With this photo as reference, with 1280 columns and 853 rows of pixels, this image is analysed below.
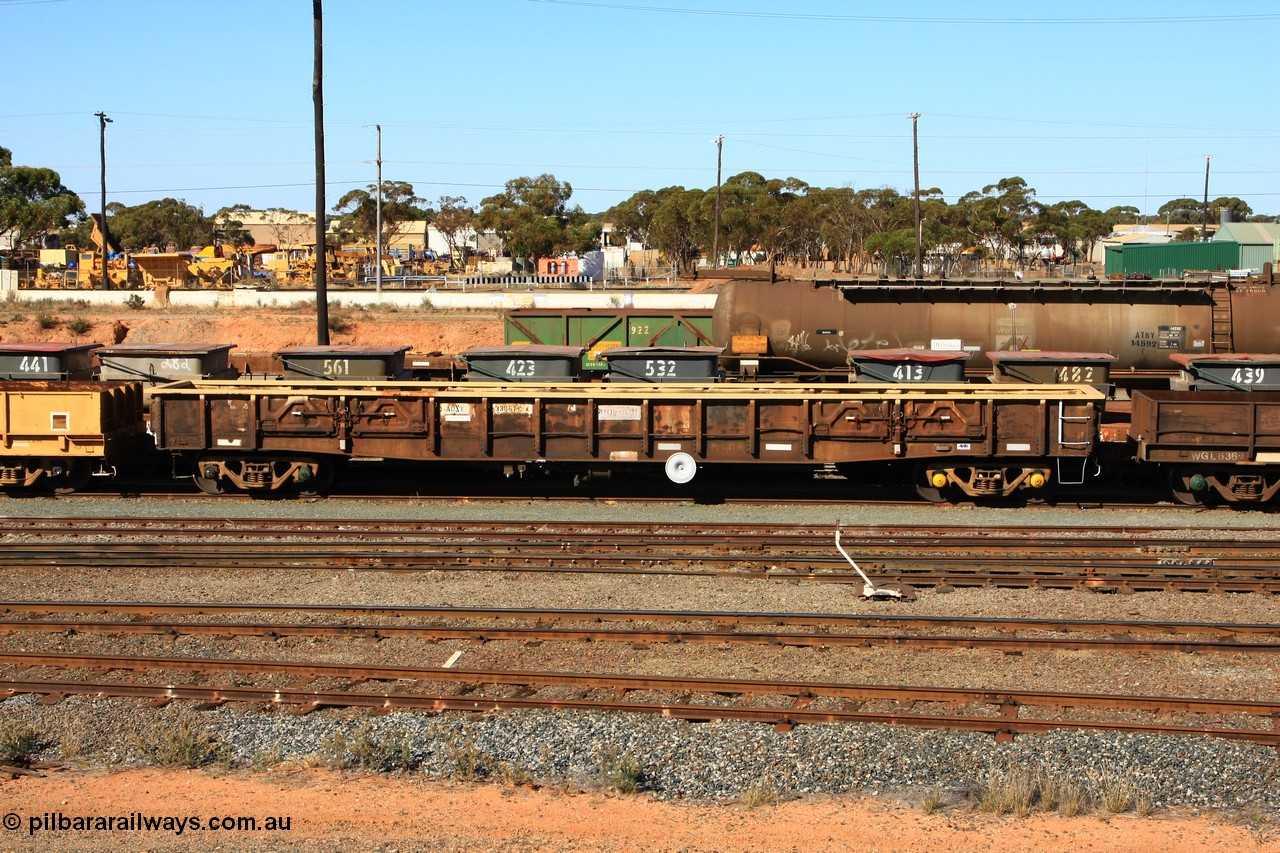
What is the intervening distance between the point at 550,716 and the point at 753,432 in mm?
9256

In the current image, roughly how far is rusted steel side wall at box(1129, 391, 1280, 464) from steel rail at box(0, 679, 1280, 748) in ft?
30.1

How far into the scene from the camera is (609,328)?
27.4 m

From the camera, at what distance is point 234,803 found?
27.3ft

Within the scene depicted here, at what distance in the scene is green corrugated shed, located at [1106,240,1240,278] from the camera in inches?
2547

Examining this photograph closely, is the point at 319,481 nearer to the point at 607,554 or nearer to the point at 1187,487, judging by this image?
the point at 607,554

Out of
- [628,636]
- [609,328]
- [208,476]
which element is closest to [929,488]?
[628,636]

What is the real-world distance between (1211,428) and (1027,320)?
5.96 metres

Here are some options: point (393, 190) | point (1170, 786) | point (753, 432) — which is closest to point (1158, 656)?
point (1170, 786)

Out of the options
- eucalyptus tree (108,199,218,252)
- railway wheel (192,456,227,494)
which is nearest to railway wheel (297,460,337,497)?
railway wheel (192,456,227,494)

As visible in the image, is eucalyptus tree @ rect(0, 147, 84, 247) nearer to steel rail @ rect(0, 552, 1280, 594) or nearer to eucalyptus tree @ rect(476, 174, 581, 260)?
eucalyptus tree @ rect(476, 174, 581, 260)

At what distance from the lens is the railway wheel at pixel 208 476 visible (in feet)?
63.1

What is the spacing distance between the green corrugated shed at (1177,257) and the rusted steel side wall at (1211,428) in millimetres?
49613

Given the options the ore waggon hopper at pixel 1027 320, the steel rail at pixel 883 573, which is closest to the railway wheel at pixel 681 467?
the steel rail at pixel 883 573

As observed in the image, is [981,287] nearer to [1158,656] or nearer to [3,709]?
[1158,656]
